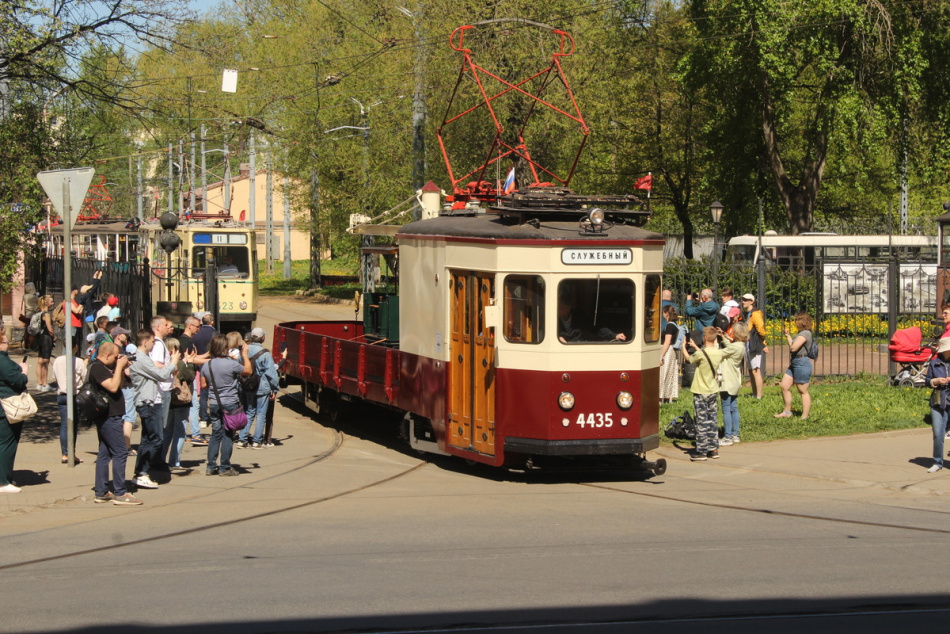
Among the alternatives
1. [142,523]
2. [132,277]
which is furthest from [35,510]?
[132,277]

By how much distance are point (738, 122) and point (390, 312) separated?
73.5ft

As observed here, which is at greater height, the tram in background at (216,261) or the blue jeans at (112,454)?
the tram in background at (216,261)

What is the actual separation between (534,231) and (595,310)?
110cm

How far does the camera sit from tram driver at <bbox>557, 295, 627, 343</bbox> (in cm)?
1234

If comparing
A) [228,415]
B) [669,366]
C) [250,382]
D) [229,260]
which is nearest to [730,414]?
[669,366]

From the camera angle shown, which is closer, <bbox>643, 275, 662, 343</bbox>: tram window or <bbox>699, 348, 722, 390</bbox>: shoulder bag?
<bbox>643, 275, 662, 343</bbox>: tram window

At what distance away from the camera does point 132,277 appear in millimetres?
23016

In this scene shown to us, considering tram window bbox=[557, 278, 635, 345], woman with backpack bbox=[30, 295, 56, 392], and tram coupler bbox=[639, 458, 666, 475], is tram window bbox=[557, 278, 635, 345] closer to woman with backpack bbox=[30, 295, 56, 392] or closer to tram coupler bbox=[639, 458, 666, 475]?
tram coupler bbox=[639, 458, 666, 475]

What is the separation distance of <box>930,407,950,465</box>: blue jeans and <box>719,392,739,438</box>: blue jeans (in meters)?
2.73

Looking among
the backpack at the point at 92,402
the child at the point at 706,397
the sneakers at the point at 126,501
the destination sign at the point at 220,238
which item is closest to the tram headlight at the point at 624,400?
the child at the point at 706,397

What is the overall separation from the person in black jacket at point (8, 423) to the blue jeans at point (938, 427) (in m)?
10.00

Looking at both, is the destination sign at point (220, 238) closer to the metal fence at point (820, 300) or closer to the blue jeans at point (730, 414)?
the metal fence at point (820, 300)

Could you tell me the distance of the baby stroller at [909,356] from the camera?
1881 cm

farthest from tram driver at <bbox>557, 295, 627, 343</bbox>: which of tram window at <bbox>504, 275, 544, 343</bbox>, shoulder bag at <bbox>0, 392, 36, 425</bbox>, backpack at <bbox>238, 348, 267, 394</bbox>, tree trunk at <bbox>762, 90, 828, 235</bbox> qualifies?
tree trunk at <bbox>762, 90, 828, 235</bbox>
